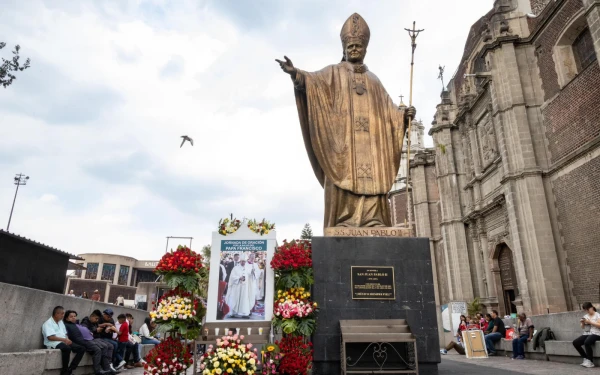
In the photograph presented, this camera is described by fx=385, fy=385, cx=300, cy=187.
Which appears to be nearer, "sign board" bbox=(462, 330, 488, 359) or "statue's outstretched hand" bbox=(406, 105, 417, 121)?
"statue's outstretched hand" bbox=(406, 105, 417, 121)

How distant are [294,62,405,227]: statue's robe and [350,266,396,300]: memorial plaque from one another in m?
0.96

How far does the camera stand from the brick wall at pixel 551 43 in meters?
16.7

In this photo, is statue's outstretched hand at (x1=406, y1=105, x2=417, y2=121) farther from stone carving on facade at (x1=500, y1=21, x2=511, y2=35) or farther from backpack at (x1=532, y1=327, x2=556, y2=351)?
stone carving on facade at (x1=500, y1=21, x2=511, y2=35)

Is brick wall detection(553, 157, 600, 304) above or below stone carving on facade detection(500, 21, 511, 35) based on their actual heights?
below

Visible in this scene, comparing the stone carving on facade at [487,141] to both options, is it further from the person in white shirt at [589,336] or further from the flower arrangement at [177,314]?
the flower arrangement at [177,314]

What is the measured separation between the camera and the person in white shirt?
852 centimetres

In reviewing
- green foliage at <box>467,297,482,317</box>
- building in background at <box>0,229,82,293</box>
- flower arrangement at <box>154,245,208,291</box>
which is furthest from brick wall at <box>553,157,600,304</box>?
building in background at <box>0,229,82,293</box>

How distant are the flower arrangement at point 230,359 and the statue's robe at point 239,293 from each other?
0.85 m

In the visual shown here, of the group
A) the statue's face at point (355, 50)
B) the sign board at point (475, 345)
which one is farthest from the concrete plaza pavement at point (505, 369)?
the statue's face at point (355, 50)

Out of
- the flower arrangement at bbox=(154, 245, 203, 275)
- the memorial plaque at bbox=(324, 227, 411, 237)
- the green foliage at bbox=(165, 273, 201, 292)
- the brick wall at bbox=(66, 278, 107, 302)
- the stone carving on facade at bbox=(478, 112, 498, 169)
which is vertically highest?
the stone carving on facade at bbox=(478, 112, 498, 169)

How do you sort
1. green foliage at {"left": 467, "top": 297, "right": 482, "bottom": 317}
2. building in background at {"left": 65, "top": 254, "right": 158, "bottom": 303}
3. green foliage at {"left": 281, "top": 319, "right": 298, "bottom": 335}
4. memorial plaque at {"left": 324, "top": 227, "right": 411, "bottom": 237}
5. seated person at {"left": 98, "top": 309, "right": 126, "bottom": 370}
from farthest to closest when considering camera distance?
building in background at {"left": 65, "top": 254, "right": 158, "bottom": 303}
green foliage at {"left": 467, "top": 297, "right": 482, "bottom": 317}
seated person at {"left": 98, "top": 309, "right": 126, "bottom": 370}
memorial plaque at {"left": 324, "top": 227, "right": 411, "bottom": 237}
green foliage at {"left": 281, "top": 319, "right": 298, "bottom": 335}

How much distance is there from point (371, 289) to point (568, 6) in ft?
57.1

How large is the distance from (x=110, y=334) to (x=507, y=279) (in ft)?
67.8

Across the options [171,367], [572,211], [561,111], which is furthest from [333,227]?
[561,111]
